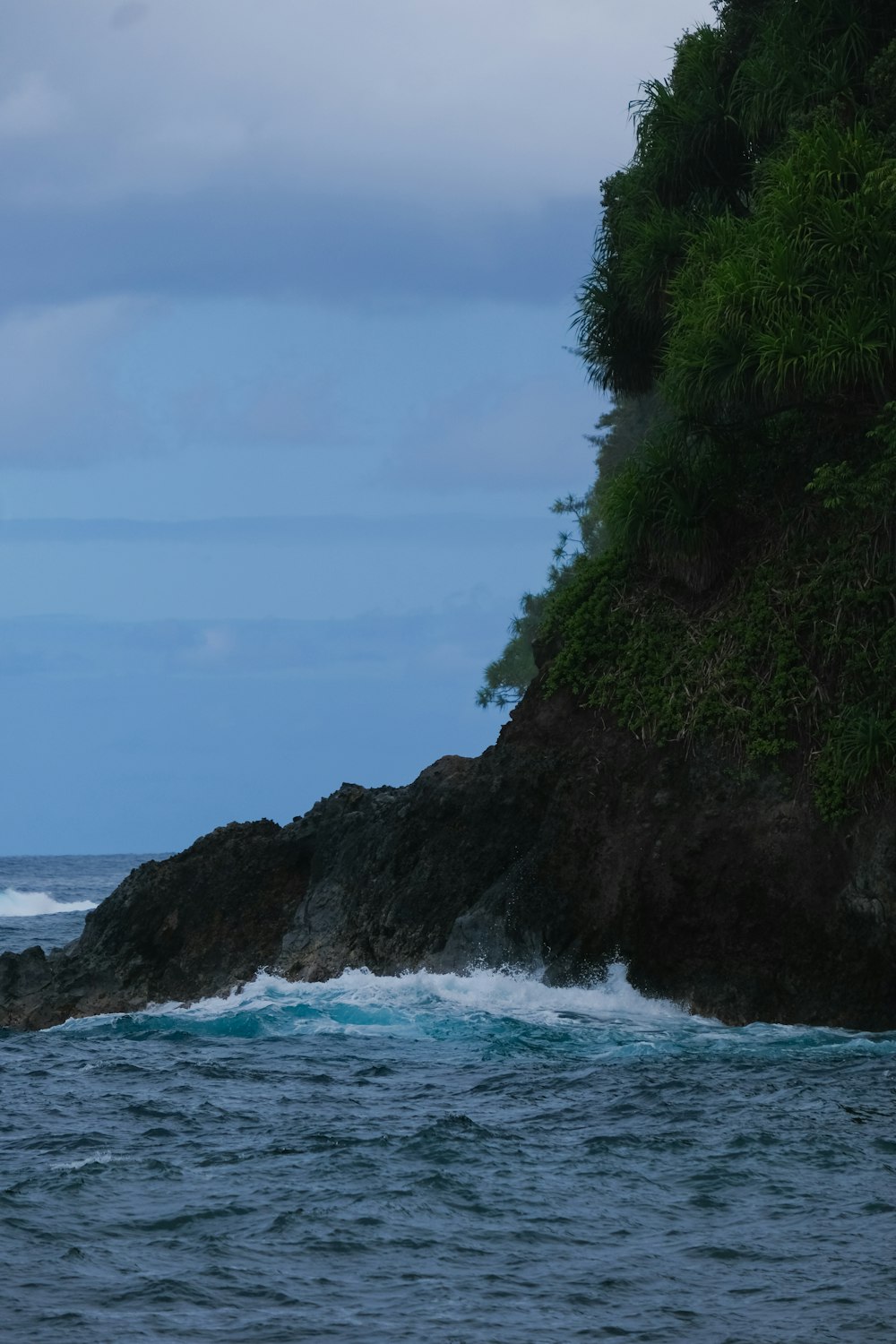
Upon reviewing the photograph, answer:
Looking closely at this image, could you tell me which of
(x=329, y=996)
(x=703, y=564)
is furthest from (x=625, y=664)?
(x=329, y=996)

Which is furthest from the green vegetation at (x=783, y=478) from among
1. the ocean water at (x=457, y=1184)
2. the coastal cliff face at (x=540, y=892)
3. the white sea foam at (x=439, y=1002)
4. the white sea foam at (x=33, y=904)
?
the white sea foam at (x=33, y=904)

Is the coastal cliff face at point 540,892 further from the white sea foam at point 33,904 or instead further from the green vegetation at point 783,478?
the white sea foam at point 33,904

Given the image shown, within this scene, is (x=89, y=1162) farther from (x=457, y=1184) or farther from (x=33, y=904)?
(x=33, y=904)

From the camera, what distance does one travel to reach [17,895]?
61.6 m

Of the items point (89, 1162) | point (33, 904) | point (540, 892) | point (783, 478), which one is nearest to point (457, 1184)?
point (89, 1162)

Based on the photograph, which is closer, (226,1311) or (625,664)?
(226,1311)

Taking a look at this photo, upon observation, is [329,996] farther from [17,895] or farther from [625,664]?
[17,895]

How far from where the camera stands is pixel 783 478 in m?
19.7

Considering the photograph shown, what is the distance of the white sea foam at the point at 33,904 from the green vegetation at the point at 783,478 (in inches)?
1549

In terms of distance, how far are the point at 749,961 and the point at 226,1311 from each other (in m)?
10.3

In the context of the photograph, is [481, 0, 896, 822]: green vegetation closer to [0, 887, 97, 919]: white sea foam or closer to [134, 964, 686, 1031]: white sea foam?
[134, 964, 686, 1031]: white sea foam

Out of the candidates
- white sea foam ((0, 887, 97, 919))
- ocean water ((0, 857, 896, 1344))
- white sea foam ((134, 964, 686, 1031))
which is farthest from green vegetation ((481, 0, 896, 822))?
white sea foam ((0, 887, 97, 919))

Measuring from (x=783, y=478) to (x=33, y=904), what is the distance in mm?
46259

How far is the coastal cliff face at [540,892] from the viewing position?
55.0ft
